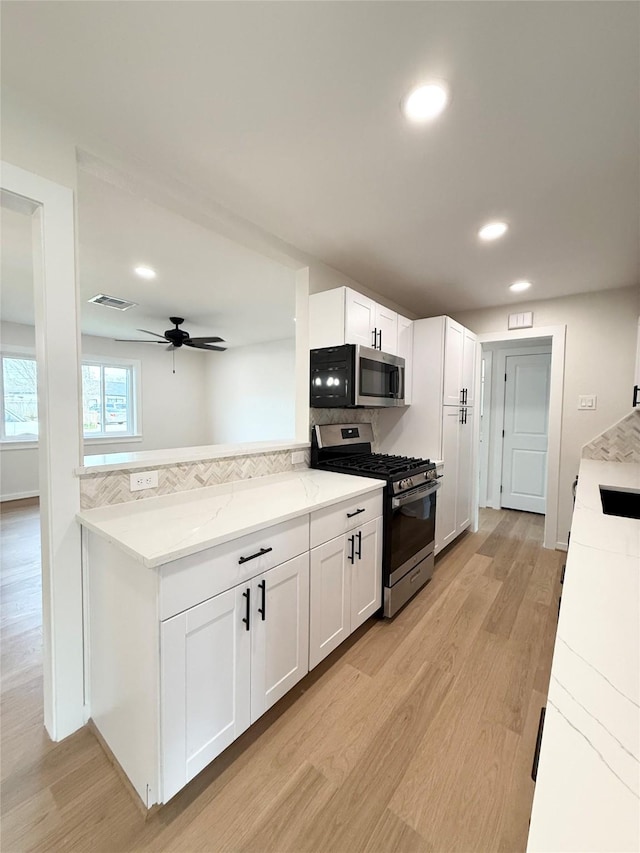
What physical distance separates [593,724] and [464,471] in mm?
3279

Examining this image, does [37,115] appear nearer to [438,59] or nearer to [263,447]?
[438,59]

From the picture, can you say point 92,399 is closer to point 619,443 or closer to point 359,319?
point 359,319

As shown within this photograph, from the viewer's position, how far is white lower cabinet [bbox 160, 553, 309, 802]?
1.17 meters

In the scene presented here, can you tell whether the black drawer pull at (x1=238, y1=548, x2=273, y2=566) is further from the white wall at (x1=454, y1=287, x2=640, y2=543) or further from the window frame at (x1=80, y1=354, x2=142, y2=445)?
the window frame at (x1=80, y1=354, x2=142, y2=445)

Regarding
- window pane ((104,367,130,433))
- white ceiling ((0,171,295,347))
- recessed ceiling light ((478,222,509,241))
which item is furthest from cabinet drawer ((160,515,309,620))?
Result: window pane ((104,367,130,433))

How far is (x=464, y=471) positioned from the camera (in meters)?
3.61

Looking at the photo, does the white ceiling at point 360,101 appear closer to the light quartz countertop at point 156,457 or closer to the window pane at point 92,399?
the light quartz countertop at point 156,457

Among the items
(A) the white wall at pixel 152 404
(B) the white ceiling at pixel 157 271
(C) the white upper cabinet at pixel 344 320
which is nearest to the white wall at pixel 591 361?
(C) the white upper cabinet at pixel 344 320

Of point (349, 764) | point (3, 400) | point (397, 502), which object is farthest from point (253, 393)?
point (349, 764)

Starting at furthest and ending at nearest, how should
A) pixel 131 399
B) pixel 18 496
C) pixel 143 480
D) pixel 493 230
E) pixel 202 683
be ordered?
1. pixel 131 399
2. pixel 18 496
3. pixel 493 230
4. pixel 143 480
5. pixel 202 683

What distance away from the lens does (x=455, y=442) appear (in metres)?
3.39

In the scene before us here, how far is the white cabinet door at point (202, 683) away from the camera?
116 centimetres

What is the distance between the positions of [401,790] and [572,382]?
11.5 ft

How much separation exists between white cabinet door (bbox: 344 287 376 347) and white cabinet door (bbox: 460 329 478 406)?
1.26 meters
